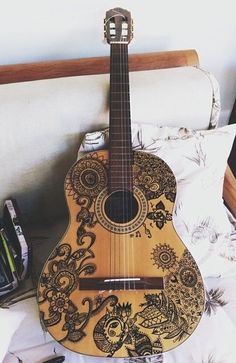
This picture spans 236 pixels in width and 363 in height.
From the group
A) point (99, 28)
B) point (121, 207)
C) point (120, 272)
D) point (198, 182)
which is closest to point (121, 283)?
point (120, 272)

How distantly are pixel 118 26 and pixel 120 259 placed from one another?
0.62 m

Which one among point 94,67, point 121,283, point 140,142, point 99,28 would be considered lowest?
point 121,283

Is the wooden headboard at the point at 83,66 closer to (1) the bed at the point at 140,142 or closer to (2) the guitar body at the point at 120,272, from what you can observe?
(1) the bed at the point at 140,142

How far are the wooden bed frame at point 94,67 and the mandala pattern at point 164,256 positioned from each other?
1.13ft

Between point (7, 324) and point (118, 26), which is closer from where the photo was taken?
point (7, 324)

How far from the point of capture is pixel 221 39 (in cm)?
138

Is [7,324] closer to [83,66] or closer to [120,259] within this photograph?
[120,259]

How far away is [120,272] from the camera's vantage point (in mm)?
893

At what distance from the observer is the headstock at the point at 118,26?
1015mm

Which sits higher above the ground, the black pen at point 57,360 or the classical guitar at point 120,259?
the classical guitar at point 120,259

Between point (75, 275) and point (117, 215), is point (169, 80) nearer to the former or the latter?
point (117, 215)

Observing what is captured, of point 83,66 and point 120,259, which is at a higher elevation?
point 83,66

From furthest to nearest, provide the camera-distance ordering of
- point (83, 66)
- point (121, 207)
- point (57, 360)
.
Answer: point (83, 66)
point (121, 207)
point (57, 360)

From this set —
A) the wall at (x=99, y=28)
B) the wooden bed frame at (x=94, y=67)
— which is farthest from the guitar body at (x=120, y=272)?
the wall at (x=99, y=28)
